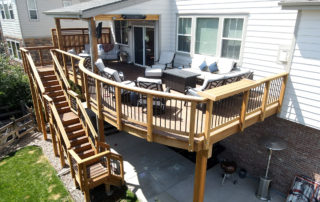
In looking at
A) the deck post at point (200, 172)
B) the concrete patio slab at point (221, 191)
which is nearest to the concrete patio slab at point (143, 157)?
the concrete patio slab at point (221, 191)

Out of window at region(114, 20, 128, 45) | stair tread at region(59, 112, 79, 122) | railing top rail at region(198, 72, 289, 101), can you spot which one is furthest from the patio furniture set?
window at region(114, 20, 128, 45)

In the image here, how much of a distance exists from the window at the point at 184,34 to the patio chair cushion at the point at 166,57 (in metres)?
0.50

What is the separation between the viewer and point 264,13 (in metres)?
6.48

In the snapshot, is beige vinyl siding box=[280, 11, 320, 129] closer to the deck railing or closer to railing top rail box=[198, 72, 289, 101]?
the deck railing

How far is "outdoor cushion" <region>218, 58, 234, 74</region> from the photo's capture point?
24.3 ft

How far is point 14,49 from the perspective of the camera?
1622 cm

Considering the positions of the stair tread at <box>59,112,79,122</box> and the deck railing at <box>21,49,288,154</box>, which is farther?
the stair tread at <box>59,112,79,122</box>

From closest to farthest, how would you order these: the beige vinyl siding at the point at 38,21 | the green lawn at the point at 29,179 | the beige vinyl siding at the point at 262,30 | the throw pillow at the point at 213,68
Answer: the beige vinyl siding at the point at 262,30 → the green lawn at the point at 29,179 → the throw pillow at the point at 213,68 → the beige vinyl siding at the point at 38,21

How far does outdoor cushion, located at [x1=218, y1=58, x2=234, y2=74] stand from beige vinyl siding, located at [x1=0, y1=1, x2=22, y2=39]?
1275cm

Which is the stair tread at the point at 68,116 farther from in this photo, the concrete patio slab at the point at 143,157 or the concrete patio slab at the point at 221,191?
the concrete patio slab at the point at 221,191

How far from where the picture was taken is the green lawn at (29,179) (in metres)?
7.07

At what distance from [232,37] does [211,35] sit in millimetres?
899

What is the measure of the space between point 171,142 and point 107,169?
2773mm

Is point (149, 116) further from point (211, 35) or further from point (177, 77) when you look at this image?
point (211, 35)
